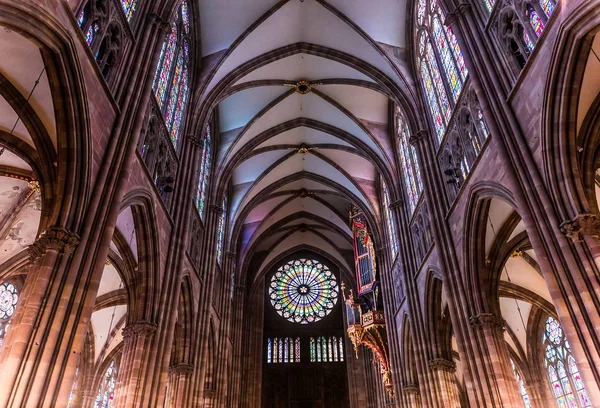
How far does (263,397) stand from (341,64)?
20.2 metres

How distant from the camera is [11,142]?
11398 millimetres

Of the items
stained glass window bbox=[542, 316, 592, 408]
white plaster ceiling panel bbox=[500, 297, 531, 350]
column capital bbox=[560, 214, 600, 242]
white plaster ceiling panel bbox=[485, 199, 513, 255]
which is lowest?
column capital bbox=[560, 214, 600, 242]

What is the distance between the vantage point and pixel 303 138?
25.3 m

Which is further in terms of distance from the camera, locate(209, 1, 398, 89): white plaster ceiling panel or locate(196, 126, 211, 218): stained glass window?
locate(196, 126, 211, 218): stained glass window

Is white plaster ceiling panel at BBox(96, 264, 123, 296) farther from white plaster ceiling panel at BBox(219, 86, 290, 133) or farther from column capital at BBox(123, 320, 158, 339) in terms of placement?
column capital at BBox(123, 320, 158, 339)

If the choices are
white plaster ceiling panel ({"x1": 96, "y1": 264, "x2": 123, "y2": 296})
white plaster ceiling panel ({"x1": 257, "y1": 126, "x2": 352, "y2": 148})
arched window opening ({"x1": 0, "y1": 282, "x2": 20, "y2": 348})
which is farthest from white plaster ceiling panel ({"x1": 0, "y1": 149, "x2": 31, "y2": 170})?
white plaster ceiling panel ({"x1": 257, "y1": 126, "x2": 352, "y2": 148})

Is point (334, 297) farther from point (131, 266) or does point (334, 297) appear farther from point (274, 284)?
point (131, 266)

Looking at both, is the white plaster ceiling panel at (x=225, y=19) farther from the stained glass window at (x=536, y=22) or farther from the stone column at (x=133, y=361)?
the stone column at (x=133, y=361)

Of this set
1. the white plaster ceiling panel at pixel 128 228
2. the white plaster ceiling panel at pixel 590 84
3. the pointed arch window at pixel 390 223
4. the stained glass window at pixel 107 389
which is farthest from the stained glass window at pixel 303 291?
the white plaster ceiling panel at pixel 590 84

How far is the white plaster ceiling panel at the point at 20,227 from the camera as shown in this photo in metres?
16.1

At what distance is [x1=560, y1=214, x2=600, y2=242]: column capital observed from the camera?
830 centimetres

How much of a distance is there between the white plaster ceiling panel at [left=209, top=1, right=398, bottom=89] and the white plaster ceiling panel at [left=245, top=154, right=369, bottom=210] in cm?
789

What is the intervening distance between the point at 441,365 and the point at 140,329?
1000 cm

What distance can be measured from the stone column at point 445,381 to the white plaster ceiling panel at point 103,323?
14.1 m
